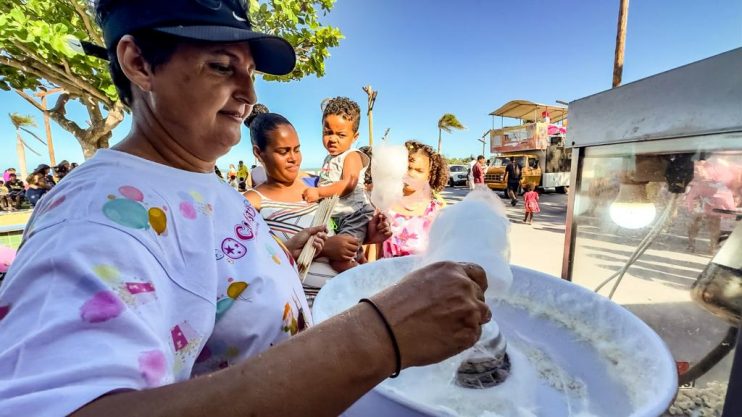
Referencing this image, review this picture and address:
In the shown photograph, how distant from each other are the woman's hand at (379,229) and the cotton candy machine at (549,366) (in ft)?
3.88

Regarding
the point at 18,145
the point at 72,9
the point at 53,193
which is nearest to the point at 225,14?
the point at 53,193

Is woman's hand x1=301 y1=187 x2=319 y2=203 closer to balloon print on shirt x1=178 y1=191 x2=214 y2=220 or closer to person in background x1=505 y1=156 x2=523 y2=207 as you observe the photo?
balloon print on shirt x1=178 y1=191 x2=214 y2=220

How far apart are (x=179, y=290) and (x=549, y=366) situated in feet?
3.13

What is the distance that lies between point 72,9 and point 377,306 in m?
7.17

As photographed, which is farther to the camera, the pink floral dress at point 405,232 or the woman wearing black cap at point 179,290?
the pink floral dress at point 405,232

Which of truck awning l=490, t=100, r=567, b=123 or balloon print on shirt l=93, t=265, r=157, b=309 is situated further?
truck awning l=490, t=100, r=567, b=123

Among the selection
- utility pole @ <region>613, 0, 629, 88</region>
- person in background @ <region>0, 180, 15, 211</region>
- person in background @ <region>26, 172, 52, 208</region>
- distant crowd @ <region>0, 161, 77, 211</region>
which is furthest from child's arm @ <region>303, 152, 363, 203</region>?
person in background @ <region>0, 180, 15, 211</region>

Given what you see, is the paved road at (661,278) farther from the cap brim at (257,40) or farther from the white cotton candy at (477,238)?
the cap brim at (257,40)

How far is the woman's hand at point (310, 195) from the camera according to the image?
7.73 feet

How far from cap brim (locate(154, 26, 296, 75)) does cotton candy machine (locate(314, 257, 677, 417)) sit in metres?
0.71

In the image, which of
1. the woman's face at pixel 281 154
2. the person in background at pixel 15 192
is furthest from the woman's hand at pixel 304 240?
the person in background at pixel 15 192

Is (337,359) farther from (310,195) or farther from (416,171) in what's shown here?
(416,171)

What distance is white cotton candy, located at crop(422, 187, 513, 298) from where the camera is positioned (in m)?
0.81

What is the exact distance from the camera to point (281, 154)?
2.14 meters
